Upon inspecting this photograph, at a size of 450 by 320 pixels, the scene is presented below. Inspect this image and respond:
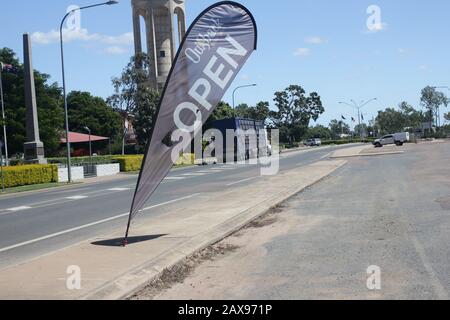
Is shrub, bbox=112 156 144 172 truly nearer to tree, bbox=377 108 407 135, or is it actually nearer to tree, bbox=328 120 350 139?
tree, bbox=377 108 407 135

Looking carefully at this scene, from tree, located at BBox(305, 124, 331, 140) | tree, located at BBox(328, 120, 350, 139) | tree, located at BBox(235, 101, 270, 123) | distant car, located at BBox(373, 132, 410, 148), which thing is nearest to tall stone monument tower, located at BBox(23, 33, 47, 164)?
distant car, located at BBox(373, 132, 410, 148)

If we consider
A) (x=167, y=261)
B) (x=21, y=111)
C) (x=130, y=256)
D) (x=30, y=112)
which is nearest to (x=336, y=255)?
(x=167, y=261)

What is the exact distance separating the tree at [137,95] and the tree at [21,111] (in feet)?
24.5

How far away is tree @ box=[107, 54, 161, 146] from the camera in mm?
65875

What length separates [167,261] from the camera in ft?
27.3

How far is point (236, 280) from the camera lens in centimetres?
739

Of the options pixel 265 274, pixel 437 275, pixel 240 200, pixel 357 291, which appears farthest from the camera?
pixel 240 200

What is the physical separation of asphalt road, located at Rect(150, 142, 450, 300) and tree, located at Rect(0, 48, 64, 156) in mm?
54369

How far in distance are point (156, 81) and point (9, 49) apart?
23.7m

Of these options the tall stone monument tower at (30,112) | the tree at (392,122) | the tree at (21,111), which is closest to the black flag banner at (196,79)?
the tall stone monument tower at (30,112)

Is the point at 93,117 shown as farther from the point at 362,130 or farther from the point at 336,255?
the point at 336,255

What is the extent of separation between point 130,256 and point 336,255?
10.3 ft
